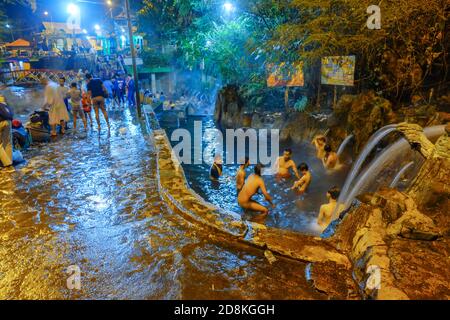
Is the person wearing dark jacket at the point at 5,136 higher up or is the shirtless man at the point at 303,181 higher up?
the person wearing dark jacket at the point at 5,136

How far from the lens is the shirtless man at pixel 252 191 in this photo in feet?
24.5

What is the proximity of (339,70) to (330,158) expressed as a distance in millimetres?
3658

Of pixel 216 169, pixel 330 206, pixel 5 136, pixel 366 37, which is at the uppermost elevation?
pixel 366 37

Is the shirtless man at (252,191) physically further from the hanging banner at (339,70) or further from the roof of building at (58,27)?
the roof of building at (58,27)

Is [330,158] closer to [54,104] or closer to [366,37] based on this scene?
[366,37]

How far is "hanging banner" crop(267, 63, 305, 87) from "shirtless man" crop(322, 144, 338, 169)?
4.06 m

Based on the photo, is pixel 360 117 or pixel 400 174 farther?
pixel 360 117

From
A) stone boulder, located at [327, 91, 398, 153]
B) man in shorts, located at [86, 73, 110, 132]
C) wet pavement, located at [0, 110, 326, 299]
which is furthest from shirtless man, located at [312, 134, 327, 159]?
man in shorts, located at [86, 73, 110, 132]

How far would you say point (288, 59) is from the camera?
512 inches

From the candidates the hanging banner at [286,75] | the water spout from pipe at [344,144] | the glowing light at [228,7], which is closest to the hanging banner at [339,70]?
the hanging banner at [286,75]

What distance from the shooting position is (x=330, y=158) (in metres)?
11.0

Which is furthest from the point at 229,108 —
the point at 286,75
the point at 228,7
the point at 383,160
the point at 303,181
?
the point at 383,160

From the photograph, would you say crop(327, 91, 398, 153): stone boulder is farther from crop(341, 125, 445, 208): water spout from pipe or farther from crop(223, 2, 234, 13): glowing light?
crop(223, 2, 234, 13): glowing light

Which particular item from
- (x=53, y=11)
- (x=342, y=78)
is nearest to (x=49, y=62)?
(x=53, y=11)
